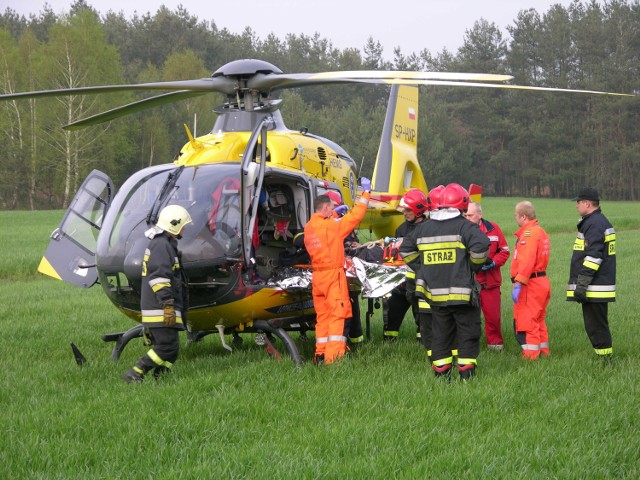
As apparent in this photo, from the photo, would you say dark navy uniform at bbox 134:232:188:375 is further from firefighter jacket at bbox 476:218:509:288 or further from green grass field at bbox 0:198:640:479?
firefighter jacket at bbox 476:218:509:288

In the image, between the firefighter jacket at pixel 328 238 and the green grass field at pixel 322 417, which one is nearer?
the green grass field at pixel 322 417

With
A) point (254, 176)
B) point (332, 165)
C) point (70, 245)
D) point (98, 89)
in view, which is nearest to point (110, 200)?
point (70, 245)

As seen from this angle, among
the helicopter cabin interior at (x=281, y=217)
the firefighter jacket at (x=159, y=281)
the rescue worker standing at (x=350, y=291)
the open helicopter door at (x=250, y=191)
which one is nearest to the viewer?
the firefighter jacket at (x=159, y=281)

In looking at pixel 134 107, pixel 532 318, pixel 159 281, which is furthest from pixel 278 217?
pixel 532 318

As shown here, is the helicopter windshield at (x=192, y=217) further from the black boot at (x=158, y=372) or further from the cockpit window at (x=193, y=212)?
the black boot at (x=158, y=372)

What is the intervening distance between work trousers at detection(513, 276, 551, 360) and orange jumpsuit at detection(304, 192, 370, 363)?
6.24 ft

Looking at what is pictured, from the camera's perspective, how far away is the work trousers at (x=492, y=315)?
28.7ft

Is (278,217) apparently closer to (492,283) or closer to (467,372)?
(492,283)

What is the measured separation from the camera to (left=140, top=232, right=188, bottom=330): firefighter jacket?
6527 millimetres

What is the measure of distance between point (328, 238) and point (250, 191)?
2.92 feet

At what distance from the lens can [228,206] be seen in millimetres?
7266

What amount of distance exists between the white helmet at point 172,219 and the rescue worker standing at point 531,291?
137 inches

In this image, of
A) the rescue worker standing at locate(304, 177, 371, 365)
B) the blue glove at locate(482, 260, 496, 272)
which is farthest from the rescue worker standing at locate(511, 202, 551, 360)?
the rescue worker standing at locate(304, 177, 371, 365)

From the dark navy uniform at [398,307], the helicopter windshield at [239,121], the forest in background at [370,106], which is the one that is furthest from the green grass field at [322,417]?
the forest in background at [370,106]
